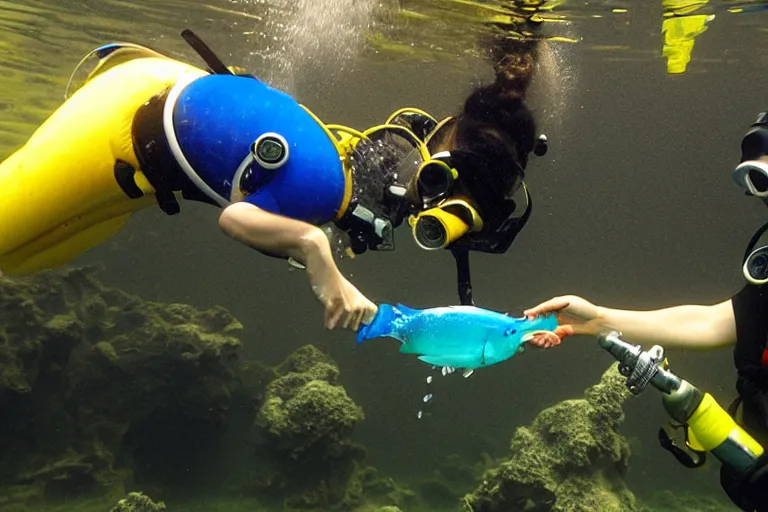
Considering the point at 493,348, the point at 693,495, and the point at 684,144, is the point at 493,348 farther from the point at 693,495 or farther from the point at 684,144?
the point at 684,144

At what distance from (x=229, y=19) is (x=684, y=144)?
28.2 metres

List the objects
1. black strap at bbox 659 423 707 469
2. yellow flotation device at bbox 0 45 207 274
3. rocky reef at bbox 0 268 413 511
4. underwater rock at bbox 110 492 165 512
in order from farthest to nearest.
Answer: rocky reef at bbox 0 268 413 511
underwater rock at bbox 110 492 165 512
yellow flotation device at bbox 0 45 207 274
black strap at bbox 659 423 707 469

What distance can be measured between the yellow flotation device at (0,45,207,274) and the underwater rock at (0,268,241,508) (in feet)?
27.0

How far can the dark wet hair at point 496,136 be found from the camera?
3.43 m

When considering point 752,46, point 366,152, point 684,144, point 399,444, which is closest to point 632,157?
point 684,144

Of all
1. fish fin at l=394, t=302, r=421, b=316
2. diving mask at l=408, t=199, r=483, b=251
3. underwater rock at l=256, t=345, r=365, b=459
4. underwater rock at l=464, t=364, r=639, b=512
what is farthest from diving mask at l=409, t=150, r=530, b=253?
underwater rock at l=256, t=345, r=365, b=459

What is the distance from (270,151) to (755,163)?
2.64 metres

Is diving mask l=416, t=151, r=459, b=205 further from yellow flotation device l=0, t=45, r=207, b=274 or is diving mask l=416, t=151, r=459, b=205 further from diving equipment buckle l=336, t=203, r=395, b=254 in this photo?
yellow flotation device l=0, t=45, r=207, b=274

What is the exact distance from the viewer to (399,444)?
16547 millimetres

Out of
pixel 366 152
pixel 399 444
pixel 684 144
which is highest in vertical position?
pixel 684 144

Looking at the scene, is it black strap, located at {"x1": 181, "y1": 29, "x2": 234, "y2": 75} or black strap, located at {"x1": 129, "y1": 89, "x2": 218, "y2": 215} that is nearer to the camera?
black strap, located at {"x1": 129, "y1": 89, "x2": 218, "y2": 215}

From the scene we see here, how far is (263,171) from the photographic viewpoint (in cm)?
327

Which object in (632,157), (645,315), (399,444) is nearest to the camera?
(645,315)

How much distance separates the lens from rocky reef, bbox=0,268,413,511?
33.7ft
